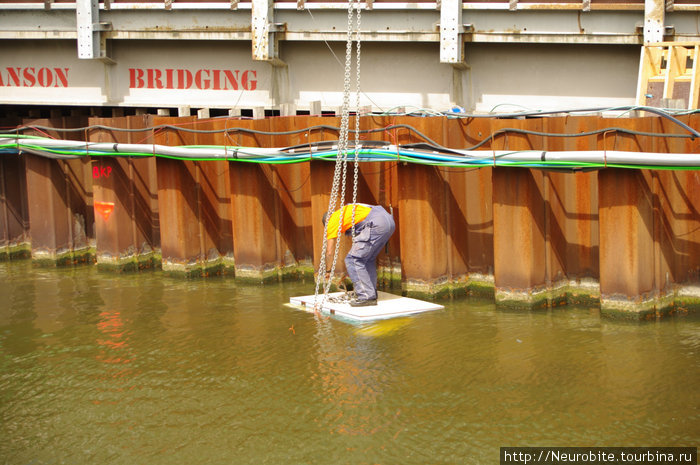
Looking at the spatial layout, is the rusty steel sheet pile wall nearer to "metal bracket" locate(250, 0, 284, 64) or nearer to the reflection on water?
the reflection on water

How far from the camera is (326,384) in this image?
780cm

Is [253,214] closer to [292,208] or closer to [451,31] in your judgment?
[292,208]

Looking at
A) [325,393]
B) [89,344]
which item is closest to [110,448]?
[325,393]

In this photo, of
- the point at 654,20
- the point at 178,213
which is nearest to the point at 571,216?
the point at 654,20

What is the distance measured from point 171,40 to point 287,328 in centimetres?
609

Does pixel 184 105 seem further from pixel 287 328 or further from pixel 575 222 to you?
pixel 575 222

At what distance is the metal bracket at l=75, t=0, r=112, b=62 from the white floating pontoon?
560 centimetres

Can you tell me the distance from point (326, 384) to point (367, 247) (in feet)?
8.44

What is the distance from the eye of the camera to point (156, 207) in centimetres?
1313

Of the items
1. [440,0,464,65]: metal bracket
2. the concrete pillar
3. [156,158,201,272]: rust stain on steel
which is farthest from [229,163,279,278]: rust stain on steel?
the concrete pillar

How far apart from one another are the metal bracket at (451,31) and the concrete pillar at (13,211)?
7.79 meters

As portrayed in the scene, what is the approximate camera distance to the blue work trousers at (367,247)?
1002 centimetres

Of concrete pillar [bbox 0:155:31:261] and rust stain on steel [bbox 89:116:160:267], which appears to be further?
concrete pillar [bbox 0:155:31:261]

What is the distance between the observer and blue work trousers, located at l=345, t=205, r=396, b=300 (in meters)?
10.0
